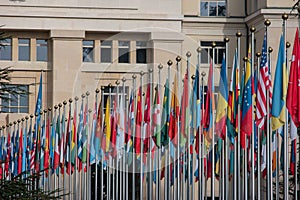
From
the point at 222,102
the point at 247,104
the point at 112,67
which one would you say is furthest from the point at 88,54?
the point at 247,104

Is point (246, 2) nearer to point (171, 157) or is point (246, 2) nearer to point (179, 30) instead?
point (179, 30)

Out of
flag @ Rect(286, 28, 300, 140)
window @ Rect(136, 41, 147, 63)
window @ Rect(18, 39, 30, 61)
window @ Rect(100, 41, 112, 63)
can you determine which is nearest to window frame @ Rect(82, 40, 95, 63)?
window @ Rect(100, 41, 112, 63)

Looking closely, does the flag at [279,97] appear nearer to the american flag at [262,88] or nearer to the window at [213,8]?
the american flag at [262,88]

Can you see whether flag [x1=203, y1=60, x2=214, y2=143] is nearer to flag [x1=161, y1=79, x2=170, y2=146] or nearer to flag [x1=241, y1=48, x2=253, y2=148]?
flag [x1=241, y1=48, x2=253, y2=148]

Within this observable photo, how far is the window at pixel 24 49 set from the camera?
2360 inches

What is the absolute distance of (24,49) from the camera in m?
60.1

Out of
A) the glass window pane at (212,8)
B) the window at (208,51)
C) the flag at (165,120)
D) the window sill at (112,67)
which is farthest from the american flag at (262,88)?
the glass window pane at (212,8)

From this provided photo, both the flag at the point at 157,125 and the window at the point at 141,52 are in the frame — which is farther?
the window at the point at 141,52

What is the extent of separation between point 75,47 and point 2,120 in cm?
557

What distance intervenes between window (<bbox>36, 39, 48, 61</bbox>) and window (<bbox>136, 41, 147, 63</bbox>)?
16.6ft

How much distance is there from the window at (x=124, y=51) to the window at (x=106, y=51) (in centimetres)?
61

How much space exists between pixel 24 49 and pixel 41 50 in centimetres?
95

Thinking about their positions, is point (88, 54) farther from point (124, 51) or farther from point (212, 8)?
point (212, 8)

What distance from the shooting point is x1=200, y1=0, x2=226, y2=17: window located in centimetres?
6147
